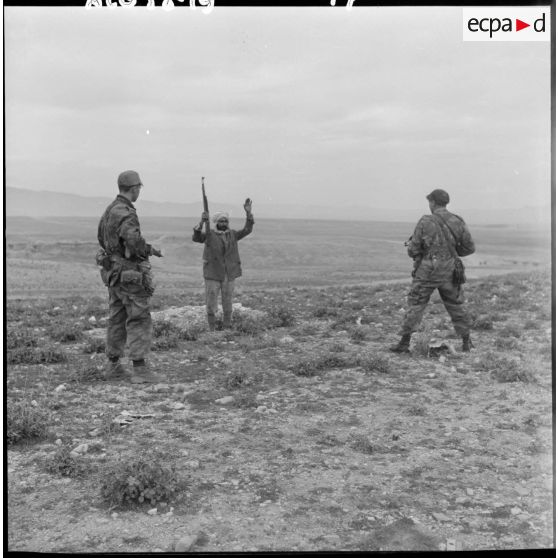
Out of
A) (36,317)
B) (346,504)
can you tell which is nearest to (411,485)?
(346,504)

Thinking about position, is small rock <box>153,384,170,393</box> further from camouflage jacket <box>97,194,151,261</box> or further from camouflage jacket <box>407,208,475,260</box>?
camouflage jacket <box>407,208,475,260</box>

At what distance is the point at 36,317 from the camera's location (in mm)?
10336

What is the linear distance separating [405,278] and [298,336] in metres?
14.4

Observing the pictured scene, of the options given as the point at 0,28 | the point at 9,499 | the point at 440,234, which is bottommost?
the point at 9,499

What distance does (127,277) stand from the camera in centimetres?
629

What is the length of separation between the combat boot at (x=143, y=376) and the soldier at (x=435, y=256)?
317cm

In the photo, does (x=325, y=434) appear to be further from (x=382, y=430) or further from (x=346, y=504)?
(x=346, y=504)

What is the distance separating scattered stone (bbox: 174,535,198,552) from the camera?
11.0ft

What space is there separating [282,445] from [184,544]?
1.53 meters

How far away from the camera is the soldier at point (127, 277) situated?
626 cm

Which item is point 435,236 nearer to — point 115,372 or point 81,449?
point 115,372

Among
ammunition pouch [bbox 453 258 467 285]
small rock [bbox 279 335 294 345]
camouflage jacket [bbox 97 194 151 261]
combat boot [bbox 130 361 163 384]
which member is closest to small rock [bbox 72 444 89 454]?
combat boot [bbox 130 361 163 384]

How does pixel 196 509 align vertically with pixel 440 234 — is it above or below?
below

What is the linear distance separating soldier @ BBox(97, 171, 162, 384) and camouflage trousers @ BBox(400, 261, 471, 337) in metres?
3.21
